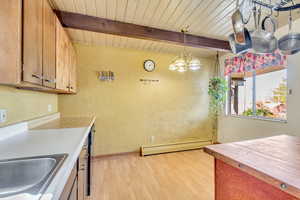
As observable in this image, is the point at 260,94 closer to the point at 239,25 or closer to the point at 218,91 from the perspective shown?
the point at 218,91

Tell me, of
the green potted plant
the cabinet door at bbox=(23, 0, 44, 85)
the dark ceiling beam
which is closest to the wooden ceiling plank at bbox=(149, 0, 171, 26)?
the dark ceiling beam

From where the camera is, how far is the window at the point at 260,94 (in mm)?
2561

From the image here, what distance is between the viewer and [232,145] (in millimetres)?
1318

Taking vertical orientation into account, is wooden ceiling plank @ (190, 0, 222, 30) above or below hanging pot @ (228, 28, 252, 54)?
above

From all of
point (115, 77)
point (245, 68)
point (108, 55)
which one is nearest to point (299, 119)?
point (245, 68)

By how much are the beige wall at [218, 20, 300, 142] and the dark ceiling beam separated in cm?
126

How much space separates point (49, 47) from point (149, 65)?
2253 mm

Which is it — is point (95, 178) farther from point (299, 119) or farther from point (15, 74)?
point (299, 119)

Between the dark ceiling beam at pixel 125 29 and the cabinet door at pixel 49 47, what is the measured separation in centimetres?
41

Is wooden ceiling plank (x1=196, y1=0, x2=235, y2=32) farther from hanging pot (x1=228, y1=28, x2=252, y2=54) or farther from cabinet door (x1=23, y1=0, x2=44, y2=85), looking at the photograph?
cabinet door (x1=23, y1=0, x2=44, y2=85)

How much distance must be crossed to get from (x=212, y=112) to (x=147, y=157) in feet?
7.29

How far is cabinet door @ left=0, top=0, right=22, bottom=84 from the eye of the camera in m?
0.85

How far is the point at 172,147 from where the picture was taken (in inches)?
135

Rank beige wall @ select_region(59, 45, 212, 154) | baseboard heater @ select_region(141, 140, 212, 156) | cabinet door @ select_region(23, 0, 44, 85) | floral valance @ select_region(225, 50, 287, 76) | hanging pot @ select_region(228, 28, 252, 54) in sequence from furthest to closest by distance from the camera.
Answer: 1. baseboard heater @ select_region(141, 140, 212, 156)
2. beige wall @ select_region(59, 45, 212, 154)
3. floral valance @ select_region(225, 50, 287, 76)
4. hanging pot @ select_region(228, 28, 252, 54)
5. cabinet door @ select_region(23, 0, 44, 85)
